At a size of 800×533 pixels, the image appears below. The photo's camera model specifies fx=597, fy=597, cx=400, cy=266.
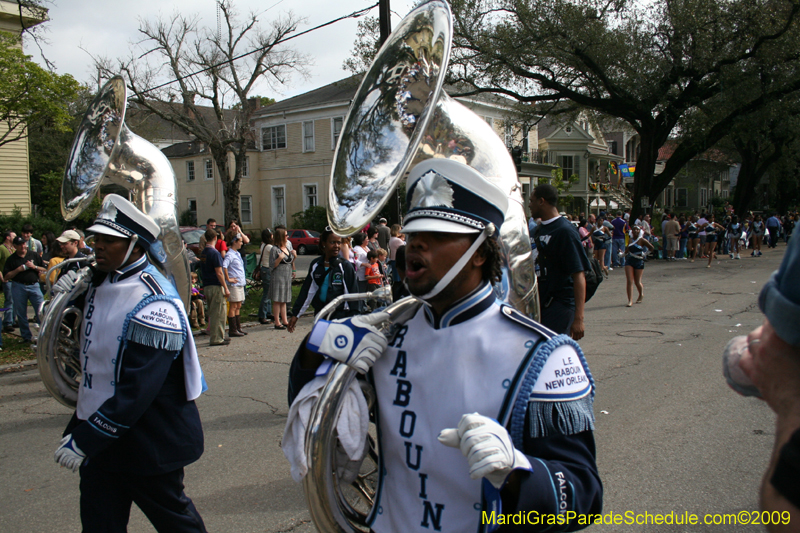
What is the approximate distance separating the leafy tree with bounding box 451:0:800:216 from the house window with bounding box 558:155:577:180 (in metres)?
26.6

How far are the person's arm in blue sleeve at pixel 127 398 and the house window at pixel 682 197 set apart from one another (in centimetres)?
7673

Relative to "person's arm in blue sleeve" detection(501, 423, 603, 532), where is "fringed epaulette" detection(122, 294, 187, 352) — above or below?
above

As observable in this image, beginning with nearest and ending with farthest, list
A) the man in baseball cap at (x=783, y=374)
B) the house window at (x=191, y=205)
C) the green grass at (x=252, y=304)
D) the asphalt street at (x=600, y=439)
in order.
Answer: the man in baseball cap at (x=783, y=374) → the asphalt street at (x=600, y=439) → the green grass at (x=252, y=304) → the house window at (x=191, y=205)

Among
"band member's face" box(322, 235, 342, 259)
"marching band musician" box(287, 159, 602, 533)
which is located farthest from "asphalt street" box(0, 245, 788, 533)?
"marching band musician" box(287, 159, 602, 533)

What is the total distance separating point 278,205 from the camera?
36750mm

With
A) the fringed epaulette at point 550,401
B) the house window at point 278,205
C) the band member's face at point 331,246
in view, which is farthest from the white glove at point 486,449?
the house window at point 278,205

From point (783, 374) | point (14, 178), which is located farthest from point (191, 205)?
point (783, 374)

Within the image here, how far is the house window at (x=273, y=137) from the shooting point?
3619 centimetres

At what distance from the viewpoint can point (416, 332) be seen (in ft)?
5.92

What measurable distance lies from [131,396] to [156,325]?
1.06 feet

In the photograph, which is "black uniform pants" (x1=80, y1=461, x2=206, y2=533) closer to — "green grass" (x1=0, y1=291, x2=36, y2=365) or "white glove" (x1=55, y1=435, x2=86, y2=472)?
"white glove" (x1=55, y1=435, x2=86, y2=472)

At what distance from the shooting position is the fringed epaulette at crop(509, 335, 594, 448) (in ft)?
4.97

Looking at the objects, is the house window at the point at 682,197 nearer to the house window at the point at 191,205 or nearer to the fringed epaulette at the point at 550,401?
the house window at the point at 191,205

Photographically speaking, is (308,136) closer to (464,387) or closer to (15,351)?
(15,351)
